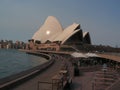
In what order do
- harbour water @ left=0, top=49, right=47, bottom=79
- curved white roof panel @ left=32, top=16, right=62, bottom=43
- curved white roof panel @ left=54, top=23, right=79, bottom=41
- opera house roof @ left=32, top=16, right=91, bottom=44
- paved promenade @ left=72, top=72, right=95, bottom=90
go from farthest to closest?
curved white roof panel @ left=32, top=16, right=62, bottom=43 → opera house roof @ left=32, top=16, right=91, bottom=44 → curved white roof panel @ left=54, top=23, right=79, bottom=41 → harbour water @ left=0, top=49, right=47, bottom=79 → paved promenade @ left=72, top=72, right=95, bottom=90

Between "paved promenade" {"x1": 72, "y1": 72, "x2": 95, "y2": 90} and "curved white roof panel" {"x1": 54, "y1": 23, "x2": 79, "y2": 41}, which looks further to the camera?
"curved white roof panel" {"x1": 54, "y1": 23, "x2": 79, "y2": 41}

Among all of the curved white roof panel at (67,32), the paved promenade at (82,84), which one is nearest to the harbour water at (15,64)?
the paved promenade at (82,84)

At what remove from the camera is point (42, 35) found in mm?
112938

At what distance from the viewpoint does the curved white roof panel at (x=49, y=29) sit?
105m

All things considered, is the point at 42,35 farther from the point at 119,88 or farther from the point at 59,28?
the point at 119,88

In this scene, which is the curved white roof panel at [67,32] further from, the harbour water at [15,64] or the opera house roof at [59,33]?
the harbour water at [15,64]

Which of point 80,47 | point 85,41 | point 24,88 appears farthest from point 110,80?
point 85,41

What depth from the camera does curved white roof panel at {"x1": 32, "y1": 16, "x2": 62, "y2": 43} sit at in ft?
344

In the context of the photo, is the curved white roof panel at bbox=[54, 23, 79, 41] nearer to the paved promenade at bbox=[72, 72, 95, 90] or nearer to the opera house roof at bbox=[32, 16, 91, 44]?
the opera house roof at bbox=[32, 16, 91, 44]

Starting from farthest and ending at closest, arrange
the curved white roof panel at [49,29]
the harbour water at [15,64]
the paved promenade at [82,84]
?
1. the curved white roof panel at [49,29]
2. the harbour water at [15,64]
3. the paved promenade at [82,84]

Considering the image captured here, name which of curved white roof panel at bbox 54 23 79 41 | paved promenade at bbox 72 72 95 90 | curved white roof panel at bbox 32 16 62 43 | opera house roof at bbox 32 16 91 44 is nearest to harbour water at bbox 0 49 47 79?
paved promenade at bbox 72 72 95 90

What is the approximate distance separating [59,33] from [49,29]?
578 cm

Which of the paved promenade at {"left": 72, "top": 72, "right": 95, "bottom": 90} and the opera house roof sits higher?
the opera house roof

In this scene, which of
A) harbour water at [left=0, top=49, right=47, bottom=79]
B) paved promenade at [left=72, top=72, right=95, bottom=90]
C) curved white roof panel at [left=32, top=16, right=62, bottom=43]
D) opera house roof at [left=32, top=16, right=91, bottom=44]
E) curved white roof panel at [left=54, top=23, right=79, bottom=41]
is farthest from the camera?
curved white roof panel at [left=32, top=16, right=62, bottom=43]
